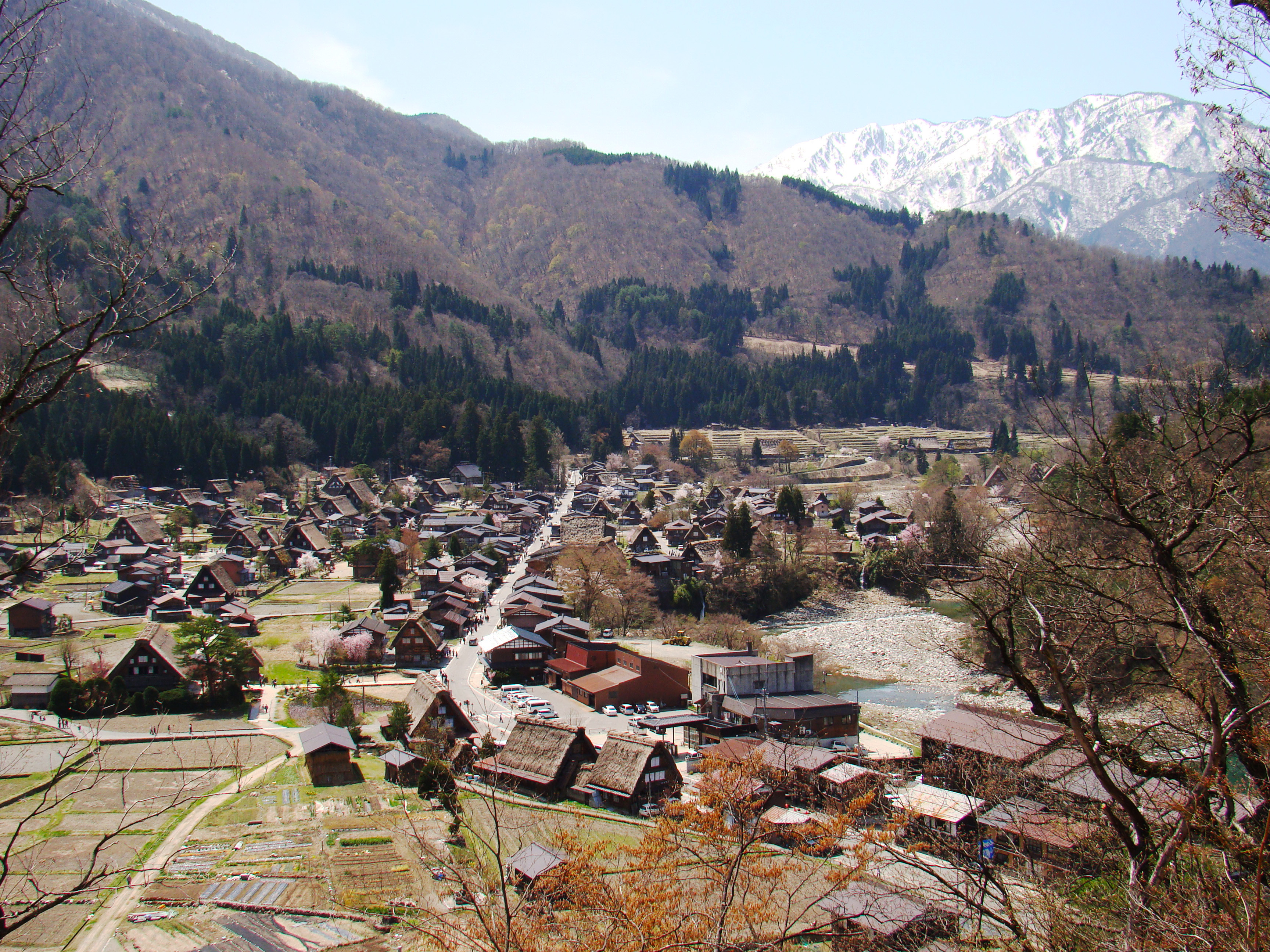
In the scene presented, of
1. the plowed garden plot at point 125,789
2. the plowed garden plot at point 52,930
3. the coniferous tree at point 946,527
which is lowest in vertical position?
the plowed garden plot at point 125,789

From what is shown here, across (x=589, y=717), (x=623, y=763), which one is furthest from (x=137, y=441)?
(x=623, y=763)

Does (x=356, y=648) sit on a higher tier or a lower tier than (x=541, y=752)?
lower

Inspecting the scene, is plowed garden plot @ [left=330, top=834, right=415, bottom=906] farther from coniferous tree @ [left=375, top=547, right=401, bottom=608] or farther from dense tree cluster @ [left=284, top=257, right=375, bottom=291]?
dense tree cluster @ [left=284, top=257, right=375, bottom=291]

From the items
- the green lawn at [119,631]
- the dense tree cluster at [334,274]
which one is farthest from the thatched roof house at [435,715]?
the dense tree cluster at [334,274]

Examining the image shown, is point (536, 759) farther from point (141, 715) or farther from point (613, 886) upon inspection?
point (141, 715)

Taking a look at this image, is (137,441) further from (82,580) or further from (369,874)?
(369,874)

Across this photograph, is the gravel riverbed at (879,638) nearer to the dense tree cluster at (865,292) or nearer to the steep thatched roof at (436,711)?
the steep thatched roof at (436,711)
